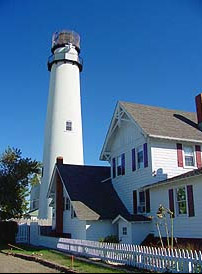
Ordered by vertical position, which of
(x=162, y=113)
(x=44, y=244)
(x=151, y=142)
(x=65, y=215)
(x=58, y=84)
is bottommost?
(x=44, y=244)

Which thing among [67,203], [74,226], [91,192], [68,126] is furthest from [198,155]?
[68,126]

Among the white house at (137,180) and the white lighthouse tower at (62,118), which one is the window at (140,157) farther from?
the white lighthouse tower at (62,118)

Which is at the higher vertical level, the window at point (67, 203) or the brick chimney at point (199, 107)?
the brick chimney at point (199, 107)

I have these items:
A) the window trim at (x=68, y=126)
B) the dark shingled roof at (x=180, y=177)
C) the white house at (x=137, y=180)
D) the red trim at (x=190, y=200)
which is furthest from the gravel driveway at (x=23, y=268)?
the window trim at (x=68, y=126)

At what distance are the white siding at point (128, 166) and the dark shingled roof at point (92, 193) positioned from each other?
2.19ft

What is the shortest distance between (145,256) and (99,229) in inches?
353

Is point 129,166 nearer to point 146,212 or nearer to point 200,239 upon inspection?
point 146,212

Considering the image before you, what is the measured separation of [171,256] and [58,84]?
999 inches

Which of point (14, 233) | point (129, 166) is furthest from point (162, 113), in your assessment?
point (14, 233)

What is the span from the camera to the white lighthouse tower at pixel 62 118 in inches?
1243

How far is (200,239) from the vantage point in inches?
639

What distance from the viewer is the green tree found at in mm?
27125

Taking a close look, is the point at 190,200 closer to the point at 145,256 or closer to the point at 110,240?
the point at 145,256

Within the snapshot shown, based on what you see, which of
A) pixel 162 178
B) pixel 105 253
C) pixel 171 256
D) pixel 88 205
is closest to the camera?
pixel 171 256
